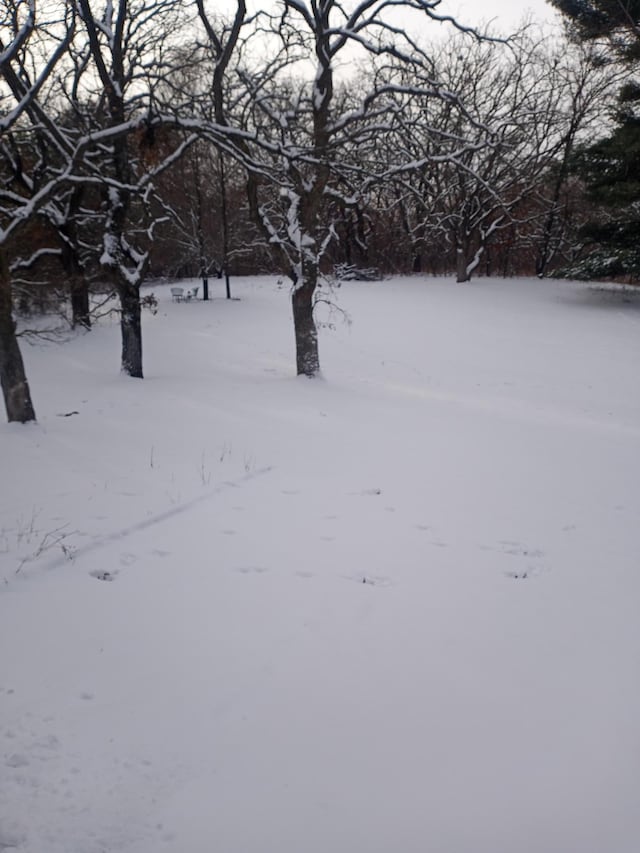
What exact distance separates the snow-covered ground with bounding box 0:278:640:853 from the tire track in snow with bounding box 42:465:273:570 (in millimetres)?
24

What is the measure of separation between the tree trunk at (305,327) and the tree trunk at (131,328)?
3125mm

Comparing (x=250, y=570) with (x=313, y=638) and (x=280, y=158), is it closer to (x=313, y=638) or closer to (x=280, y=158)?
(x=313, y=638)

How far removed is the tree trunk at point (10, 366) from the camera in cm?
677

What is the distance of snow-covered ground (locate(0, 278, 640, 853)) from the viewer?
2291mm

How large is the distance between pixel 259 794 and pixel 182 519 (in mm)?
2851

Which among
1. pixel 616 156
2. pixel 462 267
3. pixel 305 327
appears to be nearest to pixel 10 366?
pixel 305 327

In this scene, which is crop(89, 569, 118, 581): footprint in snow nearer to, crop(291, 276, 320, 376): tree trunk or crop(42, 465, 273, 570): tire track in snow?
crop(42, 465, 273, 570): tire track in snow

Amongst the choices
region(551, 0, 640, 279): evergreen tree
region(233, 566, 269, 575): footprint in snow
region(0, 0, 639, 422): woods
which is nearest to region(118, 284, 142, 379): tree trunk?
region(0, 0, 639, 422): woods

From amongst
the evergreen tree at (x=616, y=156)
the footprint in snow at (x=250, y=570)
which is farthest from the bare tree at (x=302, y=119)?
the evergreen tree at (x=616, y=156)

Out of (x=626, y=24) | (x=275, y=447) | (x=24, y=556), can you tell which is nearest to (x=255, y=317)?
(x=275, y=447)

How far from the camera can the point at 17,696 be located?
2.74 meters

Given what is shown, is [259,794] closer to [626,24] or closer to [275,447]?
[275,447]

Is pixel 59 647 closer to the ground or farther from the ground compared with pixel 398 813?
farther from the ground

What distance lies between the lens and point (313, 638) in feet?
11.1
